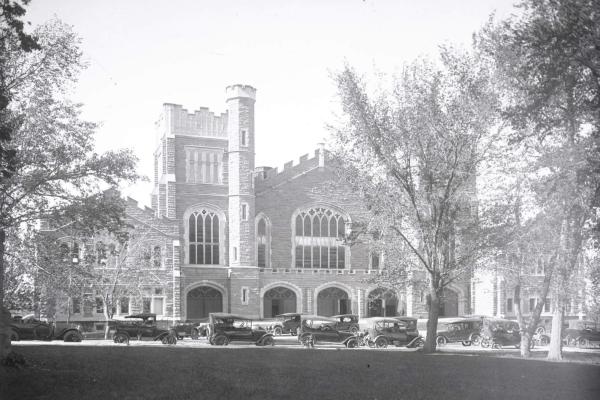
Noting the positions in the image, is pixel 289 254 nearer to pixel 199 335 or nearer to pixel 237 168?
pixel 237 168

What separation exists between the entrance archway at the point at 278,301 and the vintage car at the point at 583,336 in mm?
17597

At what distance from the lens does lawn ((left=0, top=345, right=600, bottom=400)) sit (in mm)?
12977

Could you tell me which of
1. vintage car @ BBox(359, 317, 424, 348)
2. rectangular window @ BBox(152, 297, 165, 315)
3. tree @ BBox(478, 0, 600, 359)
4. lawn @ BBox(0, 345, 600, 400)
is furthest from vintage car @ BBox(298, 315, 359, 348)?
rectangular window @ BBox(152, 297, 165, 315)

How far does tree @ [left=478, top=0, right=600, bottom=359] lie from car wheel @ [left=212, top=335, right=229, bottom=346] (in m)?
13.0

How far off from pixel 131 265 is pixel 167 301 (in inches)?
157

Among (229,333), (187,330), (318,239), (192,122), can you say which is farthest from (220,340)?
(192,122)

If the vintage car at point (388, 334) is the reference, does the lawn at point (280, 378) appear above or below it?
above

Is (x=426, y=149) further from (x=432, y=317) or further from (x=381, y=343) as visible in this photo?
(x=381, y=343)

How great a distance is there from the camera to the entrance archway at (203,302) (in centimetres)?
4622

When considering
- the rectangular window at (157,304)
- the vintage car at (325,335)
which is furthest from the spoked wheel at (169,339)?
the rectangular window at (157,304)

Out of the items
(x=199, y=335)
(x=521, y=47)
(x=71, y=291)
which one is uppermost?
(x=521, y=47)

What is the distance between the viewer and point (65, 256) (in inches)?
922

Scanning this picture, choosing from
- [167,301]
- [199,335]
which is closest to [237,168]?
[167,301]

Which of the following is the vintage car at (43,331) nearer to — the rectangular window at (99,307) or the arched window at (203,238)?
the rectangular window at (99,307)
